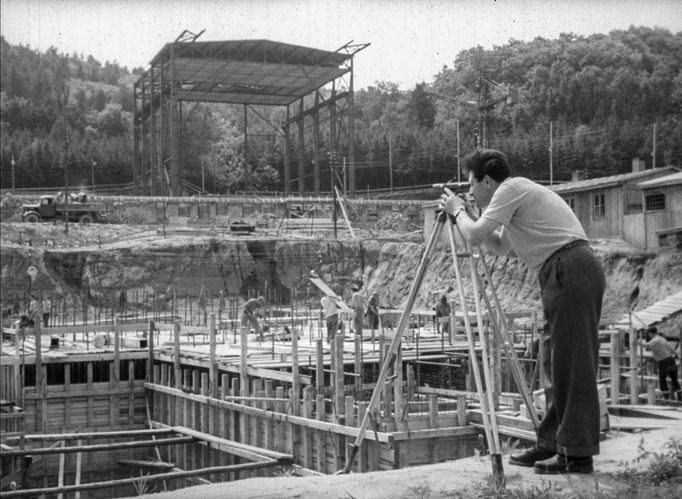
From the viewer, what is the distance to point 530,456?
18.4 ft

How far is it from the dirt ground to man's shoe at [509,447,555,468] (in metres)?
0.04

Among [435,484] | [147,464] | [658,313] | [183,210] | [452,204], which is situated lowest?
[147,464]

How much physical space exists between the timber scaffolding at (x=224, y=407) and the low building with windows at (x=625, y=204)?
13.1 feet

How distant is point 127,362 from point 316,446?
10.9m

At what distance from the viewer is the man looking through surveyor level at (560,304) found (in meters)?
5.18

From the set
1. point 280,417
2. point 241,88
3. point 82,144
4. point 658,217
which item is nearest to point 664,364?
point 280,417

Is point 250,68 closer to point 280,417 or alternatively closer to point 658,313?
point 658,313

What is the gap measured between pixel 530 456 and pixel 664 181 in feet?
61.1

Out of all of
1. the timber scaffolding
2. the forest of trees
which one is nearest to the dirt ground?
the forest of trees

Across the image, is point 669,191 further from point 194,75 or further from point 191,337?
point 194,75

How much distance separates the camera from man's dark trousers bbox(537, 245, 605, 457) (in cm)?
516

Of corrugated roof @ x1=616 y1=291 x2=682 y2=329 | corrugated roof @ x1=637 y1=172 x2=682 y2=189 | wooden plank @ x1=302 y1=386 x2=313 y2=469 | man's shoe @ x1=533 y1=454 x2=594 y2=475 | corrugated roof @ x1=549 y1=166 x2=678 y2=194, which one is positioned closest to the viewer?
man's shoe @ x1=533 y1=454 x2=594 y2=475

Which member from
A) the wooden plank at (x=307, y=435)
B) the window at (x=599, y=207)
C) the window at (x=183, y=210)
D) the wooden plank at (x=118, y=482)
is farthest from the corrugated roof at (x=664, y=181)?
the window at (x=183, y=210)

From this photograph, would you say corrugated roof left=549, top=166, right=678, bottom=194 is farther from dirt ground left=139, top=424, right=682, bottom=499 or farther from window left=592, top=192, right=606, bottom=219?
dirt ground left=139, top=424, right=682, bottom=499
